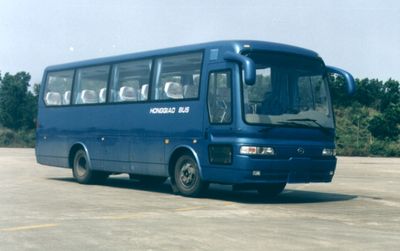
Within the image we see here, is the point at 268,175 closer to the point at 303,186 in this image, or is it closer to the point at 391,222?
the point at 391,222

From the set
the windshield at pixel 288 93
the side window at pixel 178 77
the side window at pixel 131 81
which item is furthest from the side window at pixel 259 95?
the side window at pixel 131 81

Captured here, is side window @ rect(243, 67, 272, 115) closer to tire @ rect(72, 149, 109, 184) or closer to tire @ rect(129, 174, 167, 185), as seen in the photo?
tire @ rect(129, 174, 167, 185)

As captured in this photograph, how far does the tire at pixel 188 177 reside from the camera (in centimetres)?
1410

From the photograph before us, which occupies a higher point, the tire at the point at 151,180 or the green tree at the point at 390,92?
the green tree at the point at 390,92

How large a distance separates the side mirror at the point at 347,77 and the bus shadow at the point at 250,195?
2316 millimetres

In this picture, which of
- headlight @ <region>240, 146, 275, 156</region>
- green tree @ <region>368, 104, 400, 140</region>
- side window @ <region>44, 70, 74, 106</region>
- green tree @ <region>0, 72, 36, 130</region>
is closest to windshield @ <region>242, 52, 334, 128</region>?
headlight @ <region>240, 146, 275, 156</region>

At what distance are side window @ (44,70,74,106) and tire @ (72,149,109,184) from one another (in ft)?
5.09

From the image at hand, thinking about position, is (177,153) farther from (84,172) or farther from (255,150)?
(84,172)

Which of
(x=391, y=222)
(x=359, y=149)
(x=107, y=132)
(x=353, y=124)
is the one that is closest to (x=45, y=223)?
(x=391, y=222)

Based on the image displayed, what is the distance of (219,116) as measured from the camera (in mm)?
13523

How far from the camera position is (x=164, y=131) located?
15.1 metres

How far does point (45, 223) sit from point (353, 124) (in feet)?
209

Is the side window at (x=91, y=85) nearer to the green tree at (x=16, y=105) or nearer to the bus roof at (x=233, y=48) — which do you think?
the bus roof at (x=233, y=48)

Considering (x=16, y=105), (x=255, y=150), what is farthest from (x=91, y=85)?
(x=16, y=105)
